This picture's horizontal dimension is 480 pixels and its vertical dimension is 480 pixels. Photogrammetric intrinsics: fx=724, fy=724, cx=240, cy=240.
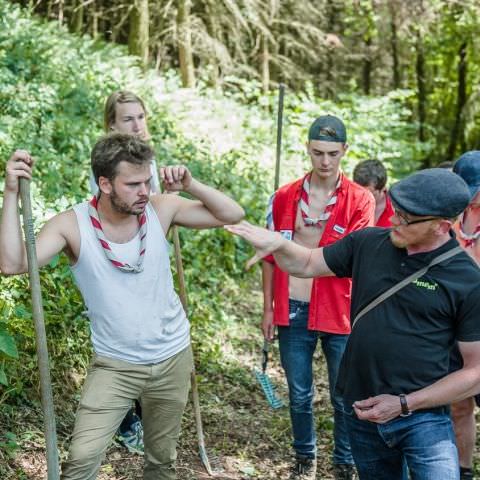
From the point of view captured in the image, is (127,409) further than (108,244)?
Yes

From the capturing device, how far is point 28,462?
4602 millimetres

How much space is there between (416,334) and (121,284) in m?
1.40

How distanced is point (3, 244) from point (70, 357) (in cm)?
238

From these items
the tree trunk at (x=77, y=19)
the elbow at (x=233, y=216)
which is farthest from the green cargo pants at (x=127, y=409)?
the tree trunk at (x=77, y=19)

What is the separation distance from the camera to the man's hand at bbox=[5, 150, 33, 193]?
3.20 metres

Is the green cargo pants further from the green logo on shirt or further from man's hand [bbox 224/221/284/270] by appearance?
the green logo on shirt

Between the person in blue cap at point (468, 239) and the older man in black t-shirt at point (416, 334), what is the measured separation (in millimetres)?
1140

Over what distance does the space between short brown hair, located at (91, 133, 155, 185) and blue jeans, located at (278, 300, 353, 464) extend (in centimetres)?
177

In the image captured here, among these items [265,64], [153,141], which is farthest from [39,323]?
[265,64]

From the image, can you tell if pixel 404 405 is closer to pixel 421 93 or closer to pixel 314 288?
pixel 314 288

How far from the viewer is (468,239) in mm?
4539

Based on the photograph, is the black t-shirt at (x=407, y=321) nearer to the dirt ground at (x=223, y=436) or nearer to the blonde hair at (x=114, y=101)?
the dirt ground at (x=223, y=436)

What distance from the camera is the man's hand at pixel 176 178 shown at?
3.66 m

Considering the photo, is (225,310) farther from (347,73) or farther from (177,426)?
(347,73)
